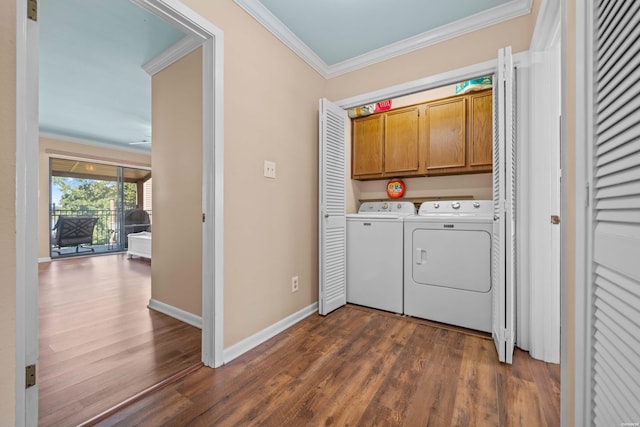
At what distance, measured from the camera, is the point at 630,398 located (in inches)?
23.6

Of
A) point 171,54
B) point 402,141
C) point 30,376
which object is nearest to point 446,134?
point 402,141

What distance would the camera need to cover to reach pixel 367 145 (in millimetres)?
3123

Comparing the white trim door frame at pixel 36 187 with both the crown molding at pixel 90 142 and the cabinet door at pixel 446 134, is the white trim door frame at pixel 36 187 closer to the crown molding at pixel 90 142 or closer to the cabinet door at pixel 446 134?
the cabinet door at pixel 446 134

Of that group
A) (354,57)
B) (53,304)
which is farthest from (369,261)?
(53,304)

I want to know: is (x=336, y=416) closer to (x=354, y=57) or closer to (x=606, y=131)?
(x=606, y=131)

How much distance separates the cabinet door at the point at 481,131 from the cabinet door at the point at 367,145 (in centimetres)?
90

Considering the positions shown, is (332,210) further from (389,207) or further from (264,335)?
(264,335)

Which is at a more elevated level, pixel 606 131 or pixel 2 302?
pixel 606 131

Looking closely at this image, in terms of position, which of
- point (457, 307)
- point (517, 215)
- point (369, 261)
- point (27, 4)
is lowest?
point (457, 307)

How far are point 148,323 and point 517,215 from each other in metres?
3.02

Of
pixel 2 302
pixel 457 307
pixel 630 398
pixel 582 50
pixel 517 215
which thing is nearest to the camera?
pixel 630 398

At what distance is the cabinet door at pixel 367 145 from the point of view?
3.05 meters

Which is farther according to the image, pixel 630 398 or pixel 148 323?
pixel 148 323

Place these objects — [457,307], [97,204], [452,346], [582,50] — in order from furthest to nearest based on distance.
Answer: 1. [97,204]
2. [457,307]
3. [452,346]
4. [582,50]
